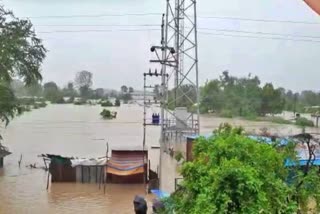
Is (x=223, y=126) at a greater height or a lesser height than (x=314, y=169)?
greater

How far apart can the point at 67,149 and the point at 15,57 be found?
12.0 metres

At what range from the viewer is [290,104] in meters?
35.3

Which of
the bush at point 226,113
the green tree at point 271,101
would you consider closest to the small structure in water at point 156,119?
the bush at point 226,113

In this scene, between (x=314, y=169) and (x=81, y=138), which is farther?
(x=81, y=138)

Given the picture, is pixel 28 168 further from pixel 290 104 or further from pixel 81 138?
pixel 290 104

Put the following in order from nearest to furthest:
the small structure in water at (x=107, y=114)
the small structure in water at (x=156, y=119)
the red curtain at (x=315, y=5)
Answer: the red curtain at (x=315, y=5)
the small structure in water at (x=156, y=119)
the small structure in water at (x=107, y=114)

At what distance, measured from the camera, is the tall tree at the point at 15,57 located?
15.1 metres

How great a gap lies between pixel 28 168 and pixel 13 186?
389cm

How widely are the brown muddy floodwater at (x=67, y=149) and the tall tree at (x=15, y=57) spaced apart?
2966 millimetres

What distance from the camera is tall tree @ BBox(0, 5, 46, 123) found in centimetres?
1505

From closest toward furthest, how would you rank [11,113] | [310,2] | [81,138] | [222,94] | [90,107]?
1. [310,2]
2. [11,113]
3. [81,138]
4. [222,94]
5. [90,107]

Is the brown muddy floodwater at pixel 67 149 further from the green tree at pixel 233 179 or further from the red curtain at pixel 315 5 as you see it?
the red curtain at pixel 315 5

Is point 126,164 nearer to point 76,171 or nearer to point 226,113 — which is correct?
point 76,171

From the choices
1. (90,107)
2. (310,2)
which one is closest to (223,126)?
(310,2)
